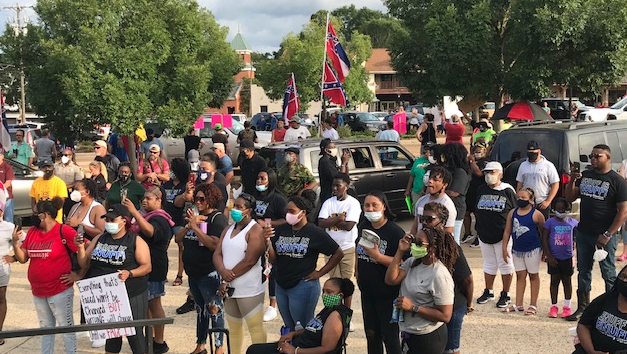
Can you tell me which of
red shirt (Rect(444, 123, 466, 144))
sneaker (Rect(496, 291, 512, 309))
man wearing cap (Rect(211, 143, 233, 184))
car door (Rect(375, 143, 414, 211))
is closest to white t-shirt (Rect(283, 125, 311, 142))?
car door (Rect(375, 143, 414, 211))

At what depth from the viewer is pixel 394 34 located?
2048 cm

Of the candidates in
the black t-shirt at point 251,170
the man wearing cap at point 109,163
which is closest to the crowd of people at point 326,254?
the black t-shirt at point 251,170

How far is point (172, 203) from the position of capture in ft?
27.8

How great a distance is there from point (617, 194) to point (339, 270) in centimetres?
302

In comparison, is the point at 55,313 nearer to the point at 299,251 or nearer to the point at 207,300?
the point at 207,300

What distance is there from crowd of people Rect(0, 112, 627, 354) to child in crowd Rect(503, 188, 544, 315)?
12 mm

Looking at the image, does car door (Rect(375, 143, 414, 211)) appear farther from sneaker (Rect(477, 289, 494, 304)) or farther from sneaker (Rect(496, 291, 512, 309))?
sneaker (Rect(496, 291, 512, 309))

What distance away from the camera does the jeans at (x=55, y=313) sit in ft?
20.2

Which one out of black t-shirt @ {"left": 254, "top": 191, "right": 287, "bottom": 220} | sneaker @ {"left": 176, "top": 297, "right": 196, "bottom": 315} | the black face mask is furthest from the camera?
the black face mask

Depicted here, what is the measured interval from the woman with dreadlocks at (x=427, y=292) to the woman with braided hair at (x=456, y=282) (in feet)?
0.76

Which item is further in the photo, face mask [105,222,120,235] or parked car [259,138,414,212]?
parked car [259,138,414,212]

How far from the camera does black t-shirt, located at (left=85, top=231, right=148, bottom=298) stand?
586 centimetres

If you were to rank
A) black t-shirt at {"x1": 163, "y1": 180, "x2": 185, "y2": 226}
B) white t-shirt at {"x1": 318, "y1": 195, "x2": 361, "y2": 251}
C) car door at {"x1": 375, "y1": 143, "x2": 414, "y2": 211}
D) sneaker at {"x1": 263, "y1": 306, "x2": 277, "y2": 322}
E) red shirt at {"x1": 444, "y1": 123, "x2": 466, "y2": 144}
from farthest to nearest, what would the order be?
red shirt at {"x1": 444, "y1": 123, "x2": 466, "y2": 144}, car door at {"x1": 375, "y1": 143, "x2": 414, "y2": 211}, black t-shirt at {"x1": 163, "y1": 180, "x2": 185, "y2": 226}, sneaker at {"x1": 263, "y1": 306, "x2": 277, "y2": 322}, white t-shirt at {"x1": 318, "y1": 195, "x2": 361, "y2": 251}

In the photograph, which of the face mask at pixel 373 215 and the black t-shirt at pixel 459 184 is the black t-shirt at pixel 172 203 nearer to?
the black t-shirt at pixel 459 184
